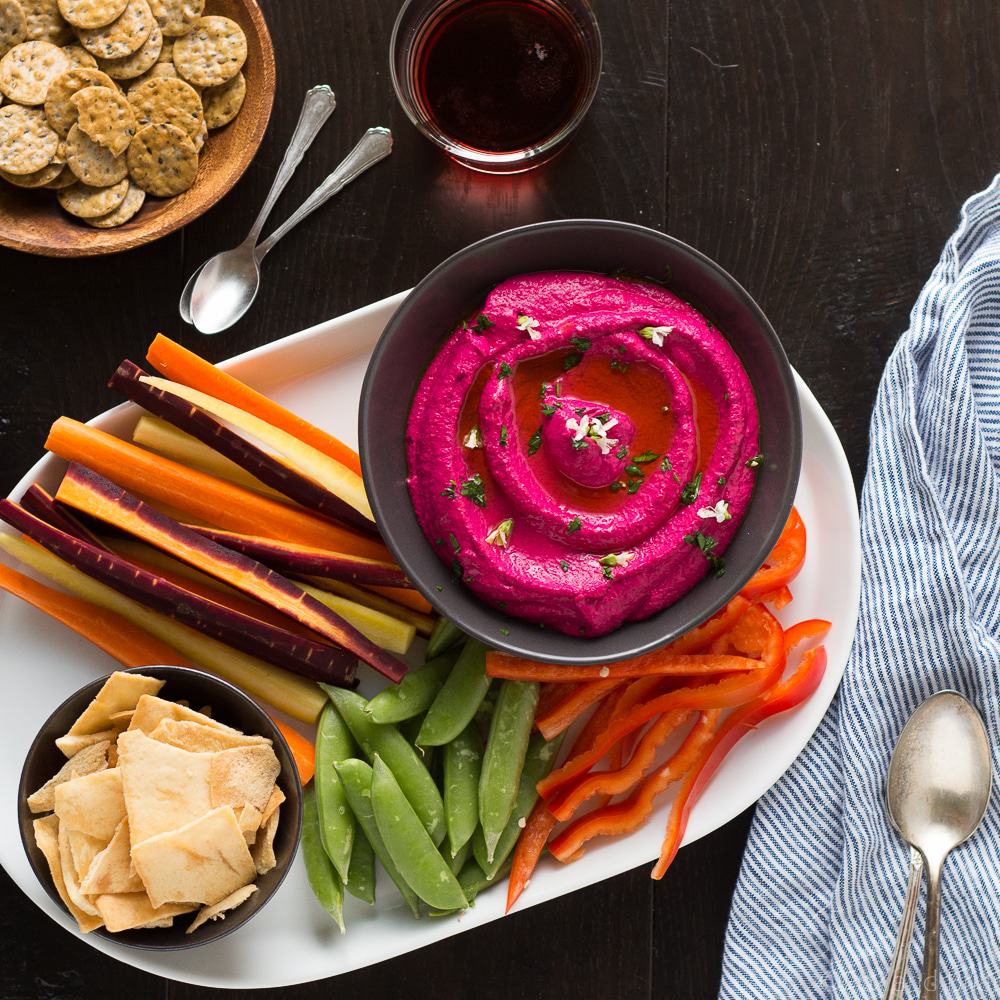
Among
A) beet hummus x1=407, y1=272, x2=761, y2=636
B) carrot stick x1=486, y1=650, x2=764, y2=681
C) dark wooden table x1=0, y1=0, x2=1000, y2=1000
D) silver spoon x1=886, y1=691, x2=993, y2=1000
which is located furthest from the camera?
dark wooden table x1=0, y1=0, x2=1000, y2=1000

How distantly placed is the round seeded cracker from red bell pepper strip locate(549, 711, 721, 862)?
7.59 ft

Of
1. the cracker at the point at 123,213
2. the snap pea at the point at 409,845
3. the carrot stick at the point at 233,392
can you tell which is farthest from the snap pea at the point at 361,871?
the cracker at the point at 123,213

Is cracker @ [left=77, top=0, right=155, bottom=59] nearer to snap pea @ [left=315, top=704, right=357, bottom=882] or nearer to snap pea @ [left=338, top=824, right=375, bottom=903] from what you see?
snap pea @ [left=315, top=704, right=357, bottom=882]

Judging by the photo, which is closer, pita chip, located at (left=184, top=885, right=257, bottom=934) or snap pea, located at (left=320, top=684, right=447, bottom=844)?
pita chip, located at (left=184, top=885, right=257, bottom=934)

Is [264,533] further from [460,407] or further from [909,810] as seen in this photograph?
[909,810]

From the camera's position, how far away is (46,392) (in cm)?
322

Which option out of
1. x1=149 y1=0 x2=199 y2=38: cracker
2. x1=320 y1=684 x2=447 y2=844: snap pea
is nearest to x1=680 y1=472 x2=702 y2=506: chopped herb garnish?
x1=320 y1=684 x2=447 y2=844: snap pea

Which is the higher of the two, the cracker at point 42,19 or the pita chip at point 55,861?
the cracker at point 42,19

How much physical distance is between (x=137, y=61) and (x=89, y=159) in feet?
0.99

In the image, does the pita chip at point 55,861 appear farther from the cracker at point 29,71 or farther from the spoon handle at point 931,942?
the spoon handle at point 931,942

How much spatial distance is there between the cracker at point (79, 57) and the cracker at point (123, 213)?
1.10 feet

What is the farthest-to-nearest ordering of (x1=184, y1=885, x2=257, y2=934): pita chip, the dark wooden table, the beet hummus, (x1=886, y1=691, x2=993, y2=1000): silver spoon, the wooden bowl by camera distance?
the dark wooden table, (x1=886, y1=691, x2=993, y2=1000): silver spoon, the wooden bowl, (x1=184, y1=885, x2=257, y2=934): pita chip, the beet hummus

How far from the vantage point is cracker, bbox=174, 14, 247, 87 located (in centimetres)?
298

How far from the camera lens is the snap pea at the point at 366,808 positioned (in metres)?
2.86
